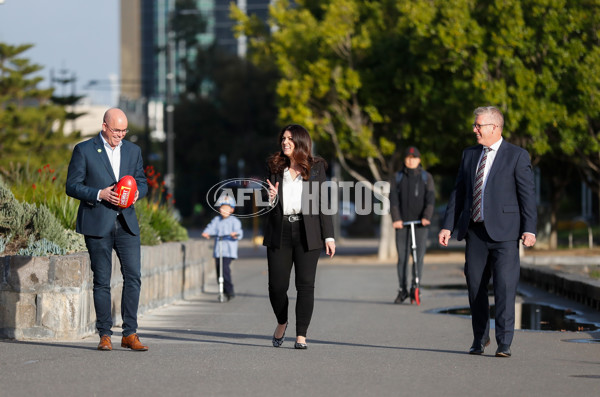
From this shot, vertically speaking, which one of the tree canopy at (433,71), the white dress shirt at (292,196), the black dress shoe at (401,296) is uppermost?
the tree canopy at (433,71)

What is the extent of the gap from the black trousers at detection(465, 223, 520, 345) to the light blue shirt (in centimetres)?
637

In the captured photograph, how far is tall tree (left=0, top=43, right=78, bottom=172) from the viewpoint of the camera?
136 ft

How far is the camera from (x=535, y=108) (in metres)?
25.0

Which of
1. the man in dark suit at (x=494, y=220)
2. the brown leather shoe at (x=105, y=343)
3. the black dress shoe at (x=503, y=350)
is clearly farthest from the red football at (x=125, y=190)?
the black dress shoe at (x=503, y=350)

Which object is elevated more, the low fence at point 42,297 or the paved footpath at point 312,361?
the low fence at point 42,297

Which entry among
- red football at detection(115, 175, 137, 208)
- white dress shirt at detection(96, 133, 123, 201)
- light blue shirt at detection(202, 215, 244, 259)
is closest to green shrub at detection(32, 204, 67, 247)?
white dress shirt at detection(96, 133, 123, 201)

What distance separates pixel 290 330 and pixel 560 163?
20.5 metres

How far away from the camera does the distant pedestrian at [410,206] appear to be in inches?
583

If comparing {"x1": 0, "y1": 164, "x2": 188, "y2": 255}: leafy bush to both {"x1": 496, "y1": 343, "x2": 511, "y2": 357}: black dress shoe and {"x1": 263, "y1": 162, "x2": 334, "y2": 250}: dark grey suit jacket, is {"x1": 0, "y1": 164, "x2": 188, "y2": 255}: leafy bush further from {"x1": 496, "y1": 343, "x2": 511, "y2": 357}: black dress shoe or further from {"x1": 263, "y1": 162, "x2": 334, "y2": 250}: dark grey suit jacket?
{"x1": 496, "y1": 343, "x2": 511, "y2": 357}: black dress shoe

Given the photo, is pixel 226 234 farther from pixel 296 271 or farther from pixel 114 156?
pixel 114 156

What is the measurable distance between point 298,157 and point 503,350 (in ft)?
7.54

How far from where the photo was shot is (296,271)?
984 centimetres

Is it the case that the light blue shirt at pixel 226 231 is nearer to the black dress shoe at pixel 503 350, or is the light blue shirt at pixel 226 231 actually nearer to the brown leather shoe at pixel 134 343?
the brown leather shoe at pixel 134 343

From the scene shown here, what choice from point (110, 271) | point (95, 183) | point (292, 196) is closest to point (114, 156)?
point (95, 183)
